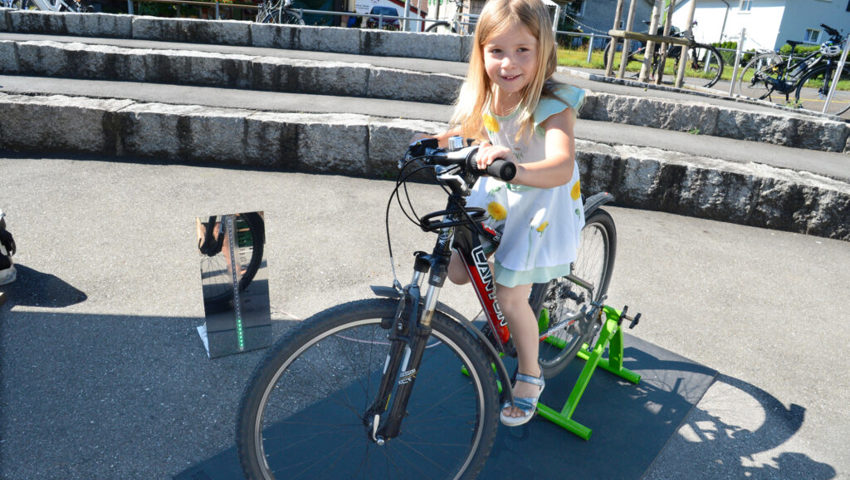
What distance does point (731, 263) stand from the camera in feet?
14.4

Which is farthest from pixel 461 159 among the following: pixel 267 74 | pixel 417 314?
pixel 267 74

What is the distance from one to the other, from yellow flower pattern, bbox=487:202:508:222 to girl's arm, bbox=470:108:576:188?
0.29 metres

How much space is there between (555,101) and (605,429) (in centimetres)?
152

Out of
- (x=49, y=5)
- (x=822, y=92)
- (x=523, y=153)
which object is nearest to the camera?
(x=523, y=153)

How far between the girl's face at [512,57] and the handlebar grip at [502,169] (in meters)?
0.47

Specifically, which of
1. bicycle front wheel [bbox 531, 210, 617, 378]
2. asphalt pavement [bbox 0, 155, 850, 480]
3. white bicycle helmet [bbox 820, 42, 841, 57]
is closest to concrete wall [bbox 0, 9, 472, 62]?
asphalt pavement [bbox 0, 155, 850, 480]

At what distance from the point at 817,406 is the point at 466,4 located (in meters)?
22.4

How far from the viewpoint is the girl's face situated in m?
1.83

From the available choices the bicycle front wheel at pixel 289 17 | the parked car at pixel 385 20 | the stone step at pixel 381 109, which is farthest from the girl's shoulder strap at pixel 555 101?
the parked car at pixel 385 20

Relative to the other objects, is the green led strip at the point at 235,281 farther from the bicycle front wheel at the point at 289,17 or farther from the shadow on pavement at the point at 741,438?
the bicycle front wheel at the point at 289,17

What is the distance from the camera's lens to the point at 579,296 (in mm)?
2869

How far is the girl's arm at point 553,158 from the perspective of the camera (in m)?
1.72

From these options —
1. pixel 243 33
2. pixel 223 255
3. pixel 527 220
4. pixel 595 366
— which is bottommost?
pixel 595 366

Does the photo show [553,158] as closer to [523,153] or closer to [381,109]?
[523,153]
